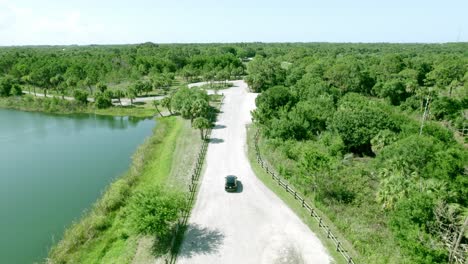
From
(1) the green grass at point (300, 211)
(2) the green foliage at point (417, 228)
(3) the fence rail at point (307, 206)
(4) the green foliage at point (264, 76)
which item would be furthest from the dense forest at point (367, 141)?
(3) the fence rail at point (307, 206)

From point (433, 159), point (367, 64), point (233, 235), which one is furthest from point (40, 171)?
point (367, 64)

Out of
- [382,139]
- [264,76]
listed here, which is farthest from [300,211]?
[264,76]

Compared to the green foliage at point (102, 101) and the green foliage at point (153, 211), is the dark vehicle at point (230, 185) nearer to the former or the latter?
the green foliage at point (153, 211)

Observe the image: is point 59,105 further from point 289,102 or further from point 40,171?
point 289,102

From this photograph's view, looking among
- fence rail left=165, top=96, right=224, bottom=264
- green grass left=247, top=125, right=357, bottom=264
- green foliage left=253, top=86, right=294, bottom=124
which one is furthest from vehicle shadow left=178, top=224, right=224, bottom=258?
green foliage left=253, top=86, right=294, bottom=124

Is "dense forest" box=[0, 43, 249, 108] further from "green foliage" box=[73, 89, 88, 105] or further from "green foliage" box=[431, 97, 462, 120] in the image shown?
"green foliage" box=[431, 97, 462, 120]

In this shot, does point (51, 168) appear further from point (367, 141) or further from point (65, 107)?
point (367, 141)
